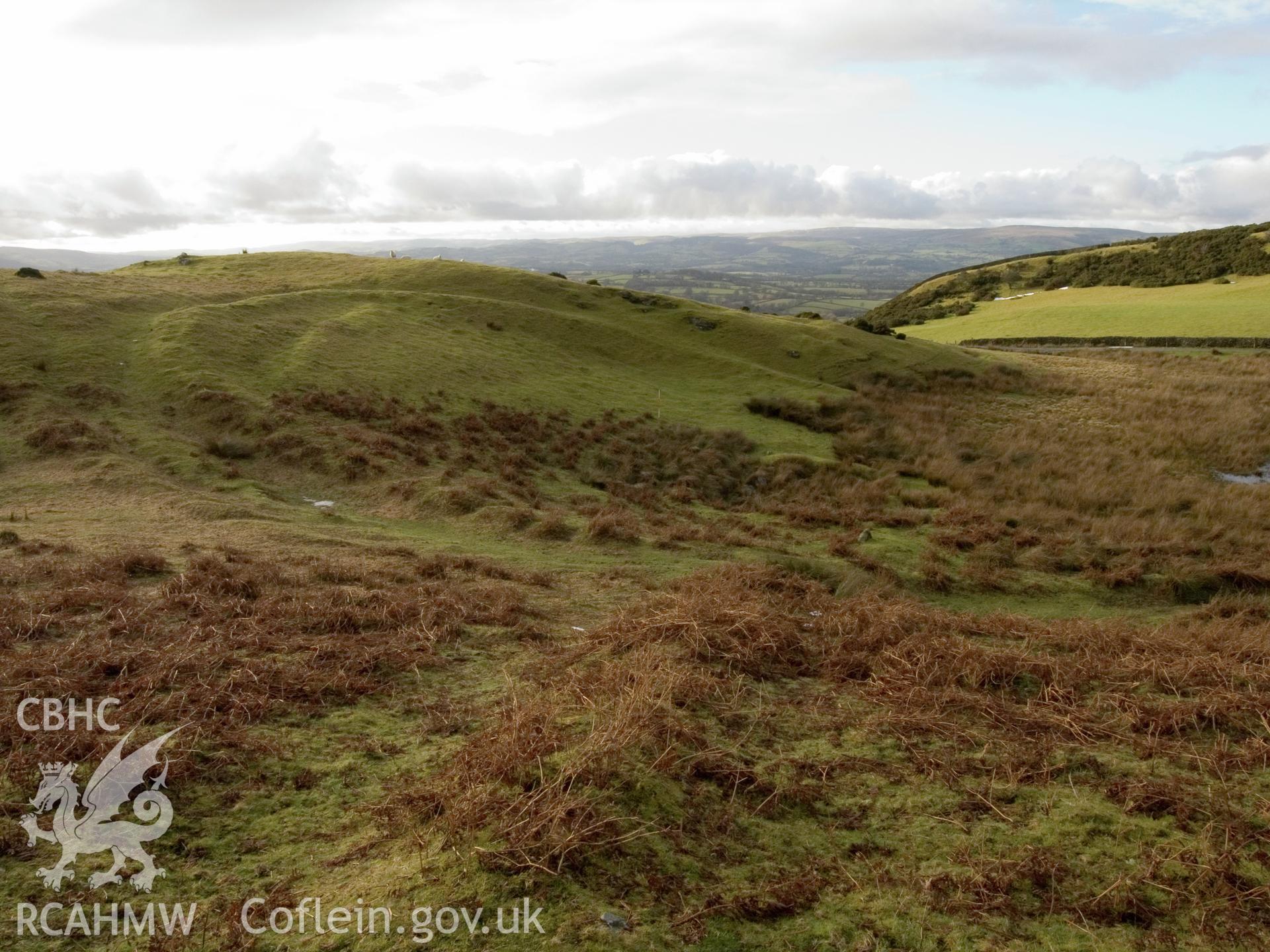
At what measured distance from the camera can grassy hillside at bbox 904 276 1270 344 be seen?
6781 cm

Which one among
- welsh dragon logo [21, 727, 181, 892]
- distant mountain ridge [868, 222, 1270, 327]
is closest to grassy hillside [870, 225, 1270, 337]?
distant mountain ridge [868, 222, 1270, 327]

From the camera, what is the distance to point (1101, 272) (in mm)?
94188

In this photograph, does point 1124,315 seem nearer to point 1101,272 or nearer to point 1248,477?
point 1101,272

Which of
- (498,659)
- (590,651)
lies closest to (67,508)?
(498,659)

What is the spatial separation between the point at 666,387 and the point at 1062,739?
33.3m

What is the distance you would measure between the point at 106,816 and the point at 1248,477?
41.0 m

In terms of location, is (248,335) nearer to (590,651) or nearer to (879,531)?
(879,531)

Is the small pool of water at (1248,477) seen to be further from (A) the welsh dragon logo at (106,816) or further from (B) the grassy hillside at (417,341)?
(A) the welsh dragon logo at (106,816)

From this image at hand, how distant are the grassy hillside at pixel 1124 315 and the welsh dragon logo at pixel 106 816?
69.2m

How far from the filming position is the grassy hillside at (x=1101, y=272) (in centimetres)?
8500

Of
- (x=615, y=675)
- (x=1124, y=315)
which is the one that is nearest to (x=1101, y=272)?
(x=1124, y=315)

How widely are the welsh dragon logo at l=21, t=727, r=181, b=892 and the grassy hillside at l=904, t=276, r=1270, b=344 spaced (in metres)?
69.2

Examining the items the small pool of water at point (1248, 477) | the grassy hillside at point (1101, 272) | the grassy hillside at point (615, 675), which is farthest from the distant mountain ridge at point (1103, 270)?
the grassy hillside at point (615, 675)

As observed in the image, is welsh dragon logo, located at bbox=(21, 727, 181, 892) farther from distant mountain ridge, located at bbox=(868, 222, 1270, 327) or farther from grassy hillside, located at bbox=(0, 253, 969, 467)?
distant mountain ridge, located at bbox=(868, 222, 1270, 327)
